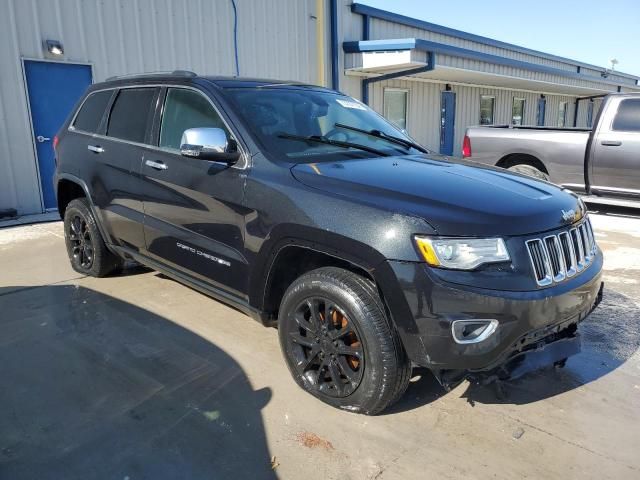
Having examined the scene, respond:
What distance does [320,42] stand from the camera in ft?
41.1

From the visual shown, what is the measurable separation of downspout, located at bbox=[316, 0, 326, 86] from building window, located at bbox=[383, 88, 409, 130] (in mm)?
2782

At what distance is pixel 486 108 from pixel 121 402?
1897 cm

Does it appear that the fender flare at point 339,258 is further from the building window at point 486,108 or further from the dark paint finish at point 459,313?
the building window at point 486,108

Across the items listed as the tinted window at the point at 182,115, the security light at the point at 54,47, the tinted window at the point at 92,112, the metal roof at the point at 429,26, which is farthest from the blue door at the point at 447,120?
the tinted window at the point at 182,115

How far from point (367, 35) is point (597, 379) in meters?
12.2

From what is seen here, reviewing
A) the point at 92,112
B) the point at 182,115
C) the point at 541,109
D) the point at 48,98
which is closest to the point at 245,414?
the point at 182,115

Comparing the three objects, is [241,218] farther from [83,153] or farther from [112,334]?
[83,153]

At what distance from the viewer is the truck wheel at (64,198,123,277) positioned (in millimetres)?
4768

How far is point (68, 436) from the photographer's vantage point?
2.62 metres

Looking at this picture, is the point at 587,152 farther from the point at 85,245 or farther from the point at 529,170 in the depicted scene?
the point at 85,245

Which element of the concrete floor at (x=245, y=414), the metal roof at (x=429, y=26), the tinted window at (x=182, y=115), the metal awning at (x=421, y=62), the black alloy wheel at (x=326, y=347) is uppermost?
the metal roof at (x=429, y=26)

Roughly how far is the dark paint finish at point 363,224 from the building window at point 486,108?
1677 centimetres

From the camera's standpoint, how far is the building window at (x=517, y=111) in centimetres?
2144

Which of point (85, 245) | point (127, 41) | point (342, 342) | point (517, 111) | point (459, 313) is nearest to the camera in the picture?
point (459, 313)
